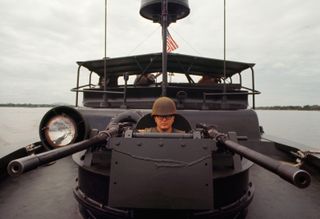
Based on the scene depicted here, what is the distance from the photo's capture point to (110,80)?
7.38 metres

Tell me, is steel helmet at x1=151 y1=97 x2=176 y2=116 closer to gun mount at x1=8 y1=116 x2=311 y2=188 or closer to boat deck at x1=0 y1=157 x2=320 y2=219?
gun mount at x1=8 y1=116 x2=311 y2=188

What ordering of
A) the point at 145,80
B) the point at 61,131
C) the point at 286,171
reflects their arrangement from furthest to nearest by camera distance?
the point at 145,80 < the point at 61,131 < the point at 286,171

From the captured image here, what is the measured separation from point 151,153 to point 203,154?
0.48m

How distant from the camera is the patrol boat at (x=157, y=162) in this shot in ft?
8.16

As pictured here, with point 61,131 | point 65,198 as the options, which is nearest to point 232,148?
point 61,131

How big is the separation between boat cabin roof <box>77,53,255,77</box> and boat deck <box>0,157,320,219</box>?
252 centimetres

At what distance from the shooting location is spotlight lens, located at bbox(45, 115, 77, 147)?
2.97 m

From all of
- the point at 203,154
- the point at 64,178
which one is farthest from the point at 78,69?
the point at 203,154

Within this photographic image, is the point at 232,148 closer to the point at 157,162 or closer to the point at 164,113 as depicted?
the point at 157,162

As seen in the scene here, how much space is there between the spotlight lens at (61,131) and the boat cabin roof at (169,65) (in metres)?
3.32

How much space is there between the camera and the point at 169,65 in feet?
21.0

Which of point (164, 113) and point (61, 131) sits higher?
point (164, 113)

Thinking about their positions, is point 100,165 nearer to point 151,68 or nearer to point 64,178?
point 64,178

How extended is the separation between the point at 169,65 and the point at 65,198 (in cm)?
351
